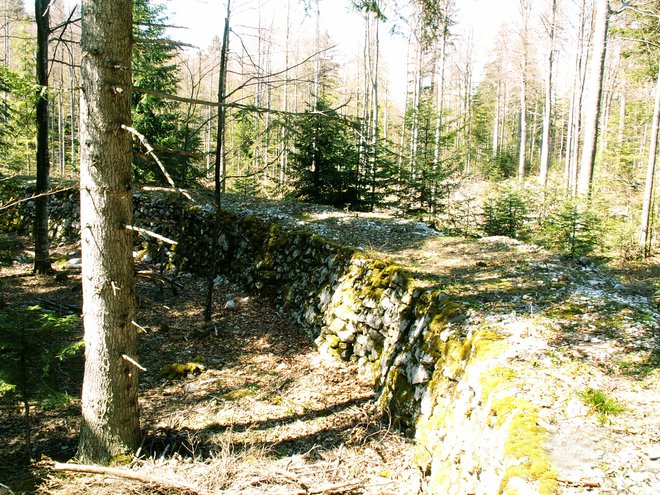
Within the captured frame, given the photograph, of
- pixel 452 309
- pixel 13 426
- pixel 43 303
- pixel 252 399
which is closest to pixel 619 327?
pixel 452 309

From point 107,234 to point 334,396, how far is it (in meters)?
3.28

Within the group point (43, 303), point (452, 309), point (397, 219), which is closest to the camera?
point (452, 309)

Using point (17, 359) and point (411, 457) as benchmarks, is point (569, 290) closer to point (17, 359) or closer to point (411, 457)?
point (411, 457)

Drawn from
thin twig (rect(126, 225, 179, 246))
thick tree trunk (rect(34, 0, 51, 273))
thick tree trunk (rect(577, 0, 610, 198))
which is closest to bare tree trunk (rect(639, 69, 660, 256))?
thick tree trunk (rect(577, 0, 610, 198))

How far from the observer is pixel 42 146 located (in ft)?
28.6

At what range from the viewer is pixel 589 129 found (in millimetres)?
12805

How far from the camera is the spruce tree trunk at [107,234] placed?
A: 10.8 ft

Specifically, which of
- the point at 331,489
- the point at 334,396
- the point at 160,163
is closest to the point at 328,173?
the point at 334,396

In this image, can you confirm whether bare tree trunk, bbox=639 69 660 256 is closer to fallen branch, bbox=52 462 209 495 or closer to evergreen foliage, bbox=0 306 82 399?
fallen branch, bbox=52 462 209 495

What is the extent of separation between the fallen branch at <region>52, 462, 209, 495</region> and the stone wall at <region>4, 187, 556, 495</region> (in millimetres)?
1931

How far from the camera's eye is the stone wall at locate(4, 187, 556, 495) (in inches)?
106

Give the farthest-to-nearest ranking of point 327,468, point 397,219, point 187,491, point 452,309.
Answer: point 397,219
point 452,309
point 327,468
point 187,491

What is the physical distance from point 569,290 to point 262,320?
487 centimetres

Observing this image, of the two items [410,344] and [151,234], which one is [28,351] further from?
[410,344]
